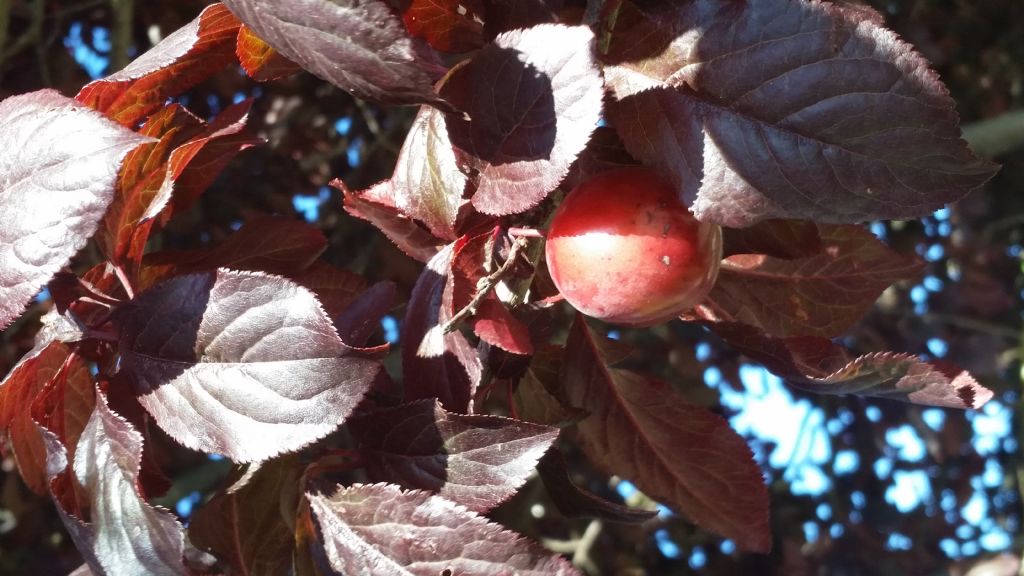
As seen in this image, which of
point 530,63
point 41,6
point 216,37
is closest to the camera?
point 530,63

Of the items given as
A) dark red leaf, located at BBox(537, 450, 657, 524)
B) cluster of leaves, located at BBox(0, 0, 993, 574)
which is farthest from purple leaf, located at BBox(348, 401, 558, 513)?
dark red leaf, located at BBox(537, 450, 657, 524)

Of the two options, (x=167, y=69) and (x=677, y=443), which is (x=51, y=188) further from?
(x=677, y=443)

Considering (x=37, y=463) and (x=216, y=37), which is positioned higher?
(x=216, y=37)

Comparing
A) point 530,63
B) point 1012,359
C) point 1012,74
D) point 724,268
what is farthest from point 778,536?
point 530,63

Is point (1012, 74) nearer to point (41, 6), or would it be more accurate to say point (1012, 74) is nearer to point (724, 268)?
point (724, 268)

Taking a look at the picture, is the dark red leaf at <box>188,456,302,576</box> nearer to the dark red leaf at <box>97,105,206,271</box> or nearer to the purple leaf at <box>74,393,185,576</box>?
the purple leaf at <box>74,393,185,576</box>

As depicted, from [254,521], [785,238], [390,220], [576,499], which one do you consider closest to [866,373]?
[785,238]

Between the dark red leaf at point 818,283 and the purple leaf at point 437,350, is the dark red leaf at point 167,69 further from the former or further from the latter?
the dark red leaf at point 818,283
